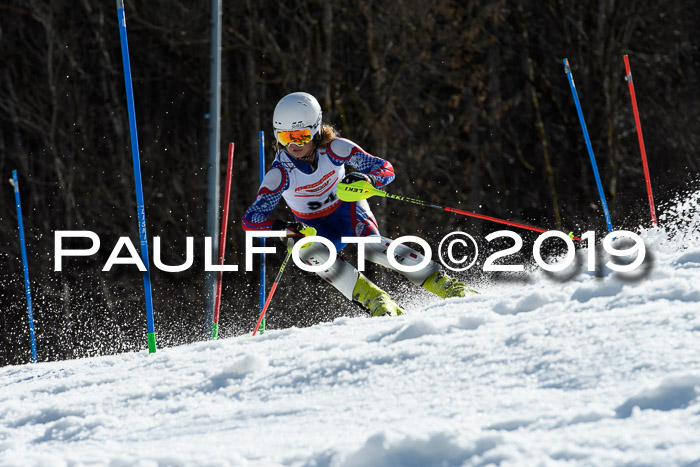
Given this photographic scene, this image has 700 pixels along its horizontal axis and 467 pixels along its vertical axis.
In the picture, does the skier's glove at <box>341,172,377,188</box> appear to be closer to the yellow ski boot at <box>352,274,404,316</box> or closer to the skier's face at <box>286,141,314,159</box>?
the skier's face at <box>286,141,314,159</box>

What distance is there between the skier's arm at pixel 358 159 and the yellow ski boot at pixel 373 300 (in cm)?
63

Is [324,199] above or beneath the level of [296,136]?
beneath

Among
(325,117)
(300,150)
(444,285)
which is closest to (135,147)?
(300,150)

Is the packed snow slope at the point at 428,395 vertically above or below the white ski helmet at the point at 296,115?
below

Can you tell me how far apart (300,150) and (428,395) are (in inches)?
97.5

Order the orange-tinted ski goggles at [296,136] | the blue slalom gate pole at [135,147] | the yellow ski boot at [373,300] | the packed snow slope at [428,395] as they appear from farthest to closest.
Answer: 1. the orange-tinted ski goggles at [296,136]
2. the yellow ski boot at [373,300]
3. the blue slalom gate pole at [135,147]
4. the packed snow slope at [428,395]

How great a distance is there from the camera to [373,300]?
15.0 feet

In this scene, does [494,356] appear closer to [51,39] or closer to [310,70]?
[310,70]

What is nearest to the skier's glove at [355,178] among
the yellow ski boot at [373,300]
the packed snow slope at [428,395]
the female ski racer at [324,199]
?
the female ski racer at [324,199]

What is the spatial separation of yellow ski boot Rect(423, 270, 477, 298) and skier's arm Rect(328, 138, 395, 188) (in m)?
0.60

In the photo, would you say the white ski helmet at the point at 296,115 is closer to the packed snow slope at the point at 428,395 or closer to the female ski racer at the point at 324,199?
the female ski racer at the point at 324,199

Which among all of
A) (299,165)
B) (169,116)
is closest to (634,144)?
(169,116)

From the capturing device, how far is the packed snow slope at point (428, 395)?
84.3 inches

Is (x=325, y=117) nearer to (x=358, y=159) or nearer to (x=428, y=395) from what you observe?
(x=358, y=159)
